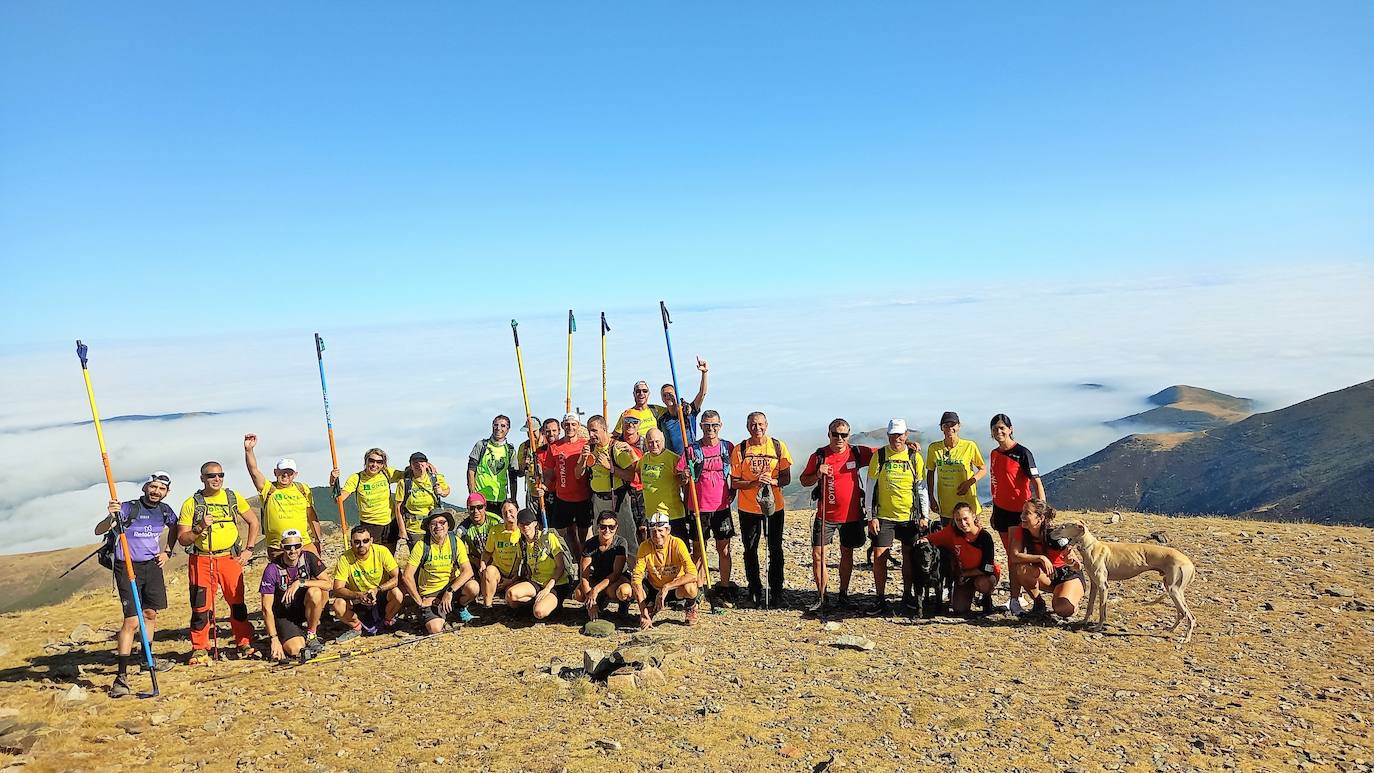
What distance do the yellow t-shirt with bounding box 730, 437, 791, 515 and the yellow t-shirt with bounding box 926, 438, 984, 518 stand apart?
2116 millimetres

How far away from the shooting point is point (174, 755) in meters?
8.23

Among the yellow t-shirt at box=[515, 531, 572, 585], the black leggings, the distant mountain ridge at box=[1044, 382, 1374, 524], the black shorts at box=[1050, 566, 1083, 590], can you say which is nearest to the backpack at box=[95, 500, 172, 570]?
the yellow t-shirt at box=[515, 531, 572, 585]

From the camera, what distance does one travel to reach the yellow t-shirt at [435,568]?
11.8 m

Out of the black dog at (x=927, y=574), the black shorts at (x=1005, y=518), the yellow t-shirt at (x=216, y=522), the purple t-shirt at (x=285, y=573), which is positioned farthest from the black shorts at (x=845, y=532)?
the yellow t-shirt at (x=216, y=522)

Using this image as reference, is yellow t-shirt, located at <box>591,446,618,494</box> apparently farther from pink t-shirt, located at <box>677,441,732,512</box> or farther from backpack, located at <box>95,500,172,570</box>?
backpack, located at <box>95,500,172,570</box>

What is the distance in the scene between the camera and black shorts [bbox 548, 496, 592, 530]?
43.3 feet

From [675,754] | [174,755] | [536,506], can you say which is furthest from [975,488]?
[174,755]

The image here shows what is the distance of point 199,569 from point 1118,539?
51.8ft

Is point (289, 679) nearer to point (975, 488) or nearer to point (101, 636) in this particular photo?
point (101, 636)

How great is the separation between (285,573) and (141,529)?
1790 mm

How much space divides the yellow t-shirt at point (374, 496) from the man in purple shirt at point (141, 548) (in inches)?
92.3

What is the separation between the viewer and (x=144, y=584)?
1025 cm

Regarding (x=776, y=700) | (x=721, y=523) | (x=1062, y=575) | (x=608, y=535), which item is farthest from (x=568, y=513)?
(x=1062, y=575)

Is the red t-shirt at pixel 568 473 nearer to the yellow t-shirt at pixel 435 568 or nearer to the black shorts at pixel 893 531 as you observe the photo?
the yellow t-shirt at pixel 435 568
